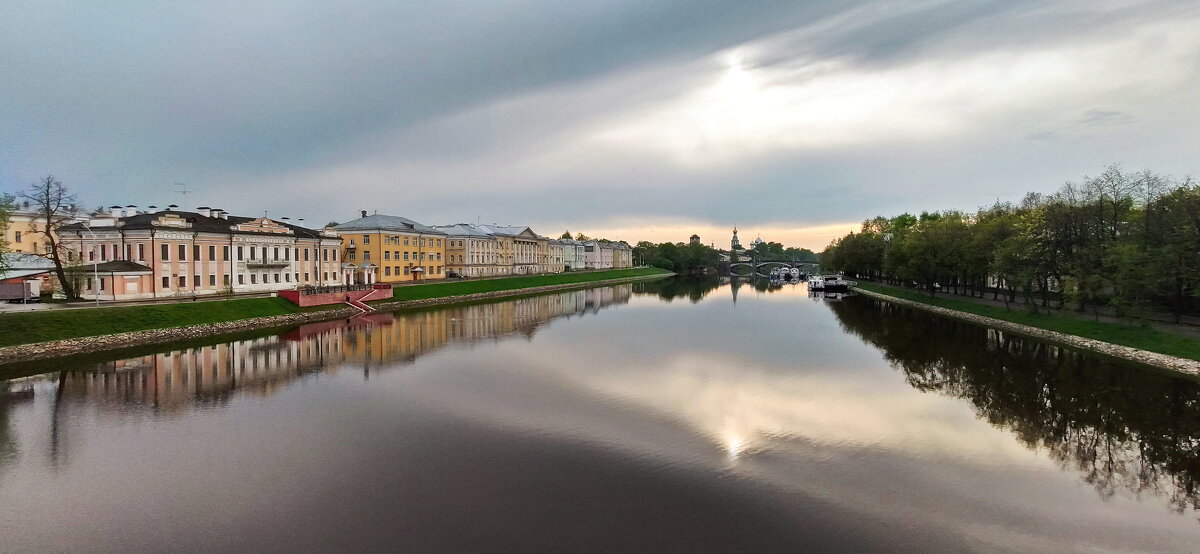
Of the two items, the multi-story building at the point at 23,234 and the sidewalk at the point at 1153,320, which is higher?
the multi-story building at the point at 23,234

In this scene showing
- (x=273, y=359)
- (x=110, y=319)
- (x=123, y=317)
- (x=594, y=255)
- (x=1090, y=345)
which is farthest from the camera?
(x=594, y=255)

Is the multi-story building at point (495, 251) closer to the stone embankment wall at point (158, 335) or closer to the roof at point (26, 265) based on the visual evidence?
the stone embankment wall at point (158, 335)

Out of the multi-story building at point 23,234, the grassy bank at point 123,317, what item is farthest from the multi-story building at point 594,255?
the multi-story building at point 23,234

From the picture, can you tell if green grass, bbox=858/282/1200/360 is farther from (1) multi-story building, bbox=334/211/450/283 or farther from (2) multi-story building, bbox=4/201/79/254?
(2) multi-story building, bbox=4/201/79/254

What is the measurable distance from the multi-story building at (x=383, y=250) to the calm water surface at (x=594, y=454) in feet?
113

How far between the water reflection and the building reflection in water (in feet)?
A: 74.8

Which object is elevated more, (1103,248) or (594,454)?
(1103,248)

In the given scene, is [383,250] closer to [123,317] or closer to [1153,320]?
[123,317]

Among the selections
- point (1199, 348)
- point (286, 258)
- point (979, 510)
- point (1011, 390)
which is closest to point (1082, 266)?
point (1199, 348)

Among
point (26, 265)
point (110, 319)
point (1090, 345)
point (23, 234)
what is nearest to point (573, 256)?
point (23, 234)

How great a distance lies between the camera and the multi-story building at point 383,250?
5997 centimetres

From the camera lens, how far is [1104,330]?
2870 centimetres

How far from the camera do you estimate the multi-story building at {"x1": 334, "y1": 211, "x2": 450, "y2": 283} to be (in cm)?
5997

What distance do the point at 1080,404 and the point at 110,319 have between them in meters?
43.5
